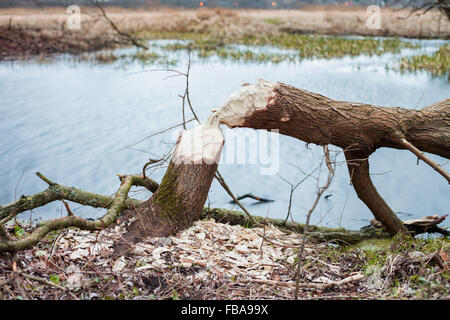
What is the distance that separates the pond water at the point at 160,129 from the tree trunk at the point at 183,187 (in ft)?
1.95

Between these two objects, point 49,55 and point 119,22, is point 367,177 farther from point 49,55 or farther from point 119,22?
point 119,22

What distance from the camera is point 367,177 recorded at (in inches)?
161

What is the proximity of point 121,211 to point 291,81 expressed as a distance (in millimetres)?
6704

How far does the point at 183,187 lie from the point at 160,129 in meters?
4.04

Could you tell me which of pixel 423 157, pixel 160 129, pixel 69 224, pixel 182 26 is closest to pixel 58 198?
pixel 69 224

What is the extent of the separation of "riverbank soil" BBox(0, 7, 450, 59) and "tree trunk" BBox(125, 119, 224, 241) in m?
11.6

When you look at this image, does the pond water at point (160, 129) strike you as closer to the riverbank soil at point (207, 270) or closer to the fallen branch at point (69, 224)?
the fallen branch at point (69, 224)

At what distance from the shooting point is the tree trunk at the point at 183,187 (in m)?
3.40

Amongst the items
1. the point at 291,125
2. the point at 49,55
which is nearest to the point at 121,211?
the point at 291,125

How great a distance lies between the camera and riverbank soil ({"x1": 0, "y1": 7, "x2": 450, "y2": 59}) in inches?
596

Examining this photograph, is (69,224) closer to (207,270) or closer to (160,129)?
(207,270)

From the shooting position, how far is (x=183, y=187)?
343 cm

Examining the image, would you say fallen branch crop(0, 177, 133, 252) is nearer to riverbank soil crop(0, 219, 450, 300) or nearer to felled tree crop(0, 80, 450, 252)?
felled tree crop(0, 80, 450, 252)

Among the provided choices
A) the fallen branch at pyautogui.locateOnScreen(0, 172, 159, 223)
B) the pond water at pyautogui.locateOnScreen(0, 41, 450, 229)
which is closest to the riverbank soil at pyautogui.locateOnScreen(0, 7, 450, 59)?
the pond water at pyautogui.locateOnScreen(0, 41, 450, 229)
